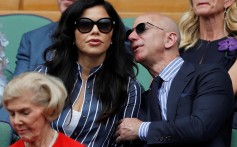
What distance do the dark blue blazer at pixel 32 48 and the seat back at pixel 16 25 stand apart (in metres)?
0.28

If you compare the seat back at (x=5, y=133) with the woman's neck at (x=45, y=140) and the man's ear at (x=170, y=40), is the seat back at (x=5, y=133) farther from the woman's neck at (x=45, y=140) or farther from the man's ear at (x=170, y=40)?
the man's ear at (x=170, y=40)

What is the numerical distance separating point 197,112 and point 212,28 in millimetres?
668

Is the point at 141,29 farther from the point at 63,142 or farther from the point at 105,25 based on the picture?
the point at 63,142

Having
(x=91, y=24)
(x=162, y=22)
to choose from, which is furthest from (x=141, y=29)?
(x=91, y=24)

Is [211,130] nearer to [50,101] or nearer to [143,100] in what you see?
[143,100]

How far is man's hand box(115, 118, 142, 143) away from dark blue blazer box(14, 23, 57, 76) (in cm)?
52

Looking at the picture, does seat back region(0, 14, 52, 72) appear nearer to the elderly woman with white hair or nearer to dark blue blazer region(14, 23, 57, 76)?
dark blue blazer region(14, 23, 57, 76)

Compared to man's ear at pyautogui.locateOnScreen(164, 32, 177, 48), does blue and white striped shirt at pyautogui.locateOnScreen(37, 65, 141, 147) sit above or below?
below

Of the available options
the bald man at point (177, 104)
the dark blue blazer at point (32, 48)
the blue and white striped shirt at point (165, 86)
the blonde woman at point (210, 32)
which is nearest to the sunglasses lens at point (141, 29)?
the bald man at point (177, 104)

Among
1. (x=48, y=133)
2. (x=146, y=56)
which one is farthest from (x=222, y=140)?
(x=48, y=133)

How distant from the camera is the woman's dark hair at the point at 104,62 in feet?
7.51

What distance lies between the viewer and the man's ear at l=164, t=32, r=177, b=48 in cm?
238

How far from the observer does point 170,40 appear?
94.2 inches

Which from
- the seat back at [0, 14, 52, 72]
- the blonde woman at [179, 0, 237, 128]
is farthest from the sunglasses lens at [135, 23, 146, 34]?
the seat back at [0, 14, 52, 72]
